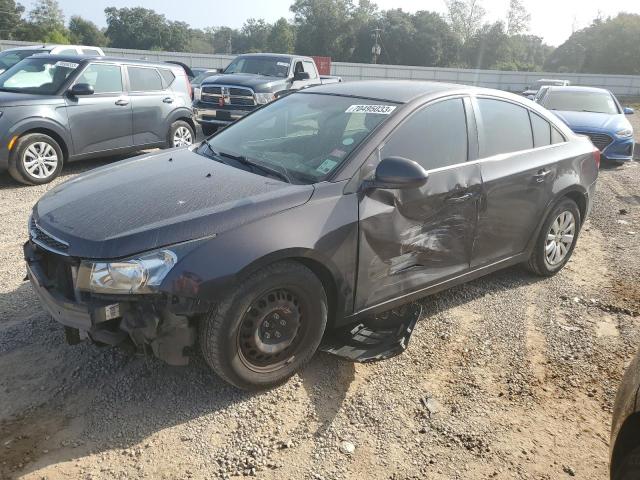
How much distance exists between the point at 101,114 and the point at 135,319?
6504mm

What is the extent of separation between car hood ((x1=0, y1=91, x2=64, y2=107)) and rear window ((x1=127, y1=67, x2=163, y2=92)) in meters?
1.45

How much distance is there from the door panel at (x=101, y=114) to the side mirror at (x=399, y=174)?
625cm

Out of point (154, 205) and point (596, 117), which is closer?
point (154, 205)

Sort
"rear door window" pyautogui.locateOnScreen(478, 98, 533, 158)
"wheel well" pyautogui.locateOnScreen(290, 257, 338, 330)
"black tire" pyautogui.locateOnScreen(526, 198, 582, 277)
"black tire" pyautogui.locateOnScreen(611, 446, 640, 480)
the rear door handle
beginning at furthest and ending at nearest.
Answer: "black tire" pyautogui.locateOnScreen(526, 198, 582, 277), "rear door window" pyautogui.locateOnScreen(478, 98, 533, 158), the rear door handle, "wheel well" pyautogui.locateOnScreen(290, 257, 338, 330), "black tire" pyautogui.locateOnScreen(611, 446, 640, 480)

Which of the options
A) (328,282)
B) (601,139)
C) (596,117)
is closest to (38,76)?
(328,282)

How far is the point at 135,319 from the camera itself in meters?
2.61

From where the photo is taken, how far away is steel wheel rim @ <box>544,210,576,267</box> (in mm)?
4754

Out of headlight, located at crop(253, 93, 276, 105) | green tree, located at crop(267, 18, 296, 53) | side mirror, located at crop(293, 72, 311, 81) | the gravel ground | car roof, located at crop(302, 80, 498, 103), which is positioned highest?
green tree, located at crop(267, 18, 296, 53)

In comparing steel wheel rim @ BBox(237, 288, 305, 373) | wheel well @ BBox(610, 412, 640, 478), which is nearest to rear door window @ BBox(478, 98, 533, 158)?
steel wheel rim @ BBox(237, 288, 305, 373)

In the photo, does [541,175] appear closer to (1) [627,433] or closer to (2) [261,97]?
(1) [627,433]

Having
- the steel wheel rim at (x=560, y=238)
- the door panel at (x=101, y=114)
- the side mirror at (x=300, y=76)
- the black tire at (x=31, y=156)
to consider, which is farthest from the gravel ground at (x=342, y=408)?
the side mirror at (x=300, y=76)

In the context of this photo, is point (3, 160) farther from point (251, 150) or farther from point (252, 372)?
point (252, 372)

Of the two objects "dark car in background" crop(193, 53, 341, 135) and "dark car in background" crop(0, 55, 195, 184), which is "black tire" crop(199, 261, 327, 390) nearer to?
"dark car in background" crop(0, 55, 195, 184)

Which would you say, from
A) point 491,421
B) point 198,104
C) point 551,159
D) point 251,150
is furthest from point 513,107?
point 198,104
